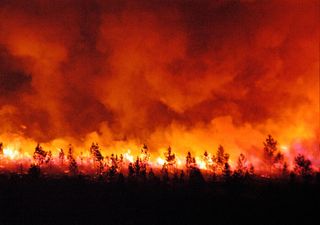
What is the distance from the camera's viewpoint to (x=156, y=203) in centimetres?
13700

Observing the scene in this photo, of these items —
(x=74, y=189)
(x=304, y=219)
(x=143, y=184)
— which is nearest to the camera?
(x=304, y=219)

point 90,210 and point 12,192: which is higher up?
point 12,192

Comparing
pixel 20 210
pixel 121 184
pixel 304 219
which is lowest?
pixel 304 219

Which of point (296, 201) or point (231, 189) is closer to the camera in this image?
point (296, 201)

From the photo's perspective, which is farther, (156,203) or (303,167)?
(303,167)

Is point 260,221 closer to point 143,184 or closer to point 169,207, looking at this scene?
point 169,207

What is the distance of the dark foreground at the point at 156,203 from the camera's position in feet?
380

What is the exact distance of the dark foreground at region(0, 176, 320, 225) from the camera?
116 m

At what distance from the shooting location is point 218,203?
5290 inches

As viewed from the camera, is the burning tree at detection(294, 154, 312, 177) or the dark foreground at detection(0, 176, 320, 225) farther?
the burning tree at detection(294, 154, 312, 177)

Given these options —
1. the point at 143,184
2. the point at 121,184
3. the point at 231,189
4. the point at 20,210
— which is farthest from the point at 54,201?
the point at 231,189

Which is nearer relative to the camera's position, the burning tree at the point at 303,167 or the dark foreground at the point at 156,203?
the dark foreground at the point at 156,203

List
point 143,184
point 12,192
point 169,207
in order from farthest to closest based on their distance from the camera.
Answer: point 143,184, point 12,192, point 169,207

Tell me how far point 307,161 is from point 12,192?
440ft
